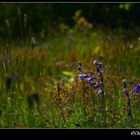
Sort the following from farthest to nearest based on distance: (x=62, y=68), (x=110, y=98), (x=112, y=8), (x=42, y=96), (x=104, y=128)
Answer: (x=112, y=8) < (x=62, y=68) < (x=42, y=96) < (x=110, y=98) < (x=104, y=128)

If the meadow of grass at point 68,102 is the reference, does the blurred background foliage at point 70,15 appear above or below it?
above

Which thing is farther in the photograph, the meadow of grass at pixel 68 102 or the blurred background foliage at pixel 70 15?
the blurred background foliage at pixel 70 15

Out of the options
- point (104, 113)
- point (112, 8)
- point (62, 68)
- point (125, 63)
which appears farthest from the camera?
point (112, 8)

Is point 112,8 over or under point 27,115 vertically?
over

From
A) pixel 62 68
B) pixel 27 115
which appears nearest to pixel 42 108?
pixel 27 115

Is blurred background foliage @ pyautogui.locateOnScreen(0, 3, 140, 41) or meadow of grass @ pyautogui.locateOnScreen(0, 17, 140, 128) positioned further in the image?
blurred background foliage @ pyautogui.locateOnScreen(0, 3, 140, 41)

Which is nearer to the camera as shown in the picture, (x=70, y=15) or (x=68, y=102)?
(x=68, y=102)

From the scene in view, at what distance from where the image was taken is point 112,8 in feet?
29.1

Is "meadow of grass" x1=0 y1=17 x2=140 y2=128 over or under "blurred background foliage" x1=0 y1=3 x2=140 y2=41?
under

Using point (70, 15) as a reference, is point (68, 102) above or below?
below

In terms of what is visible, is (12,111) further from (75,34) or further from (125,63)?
(75,34)

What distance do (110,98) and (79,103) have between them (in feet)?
0.82

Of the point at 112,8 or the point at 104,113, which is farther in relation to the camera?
the point at 112,8
